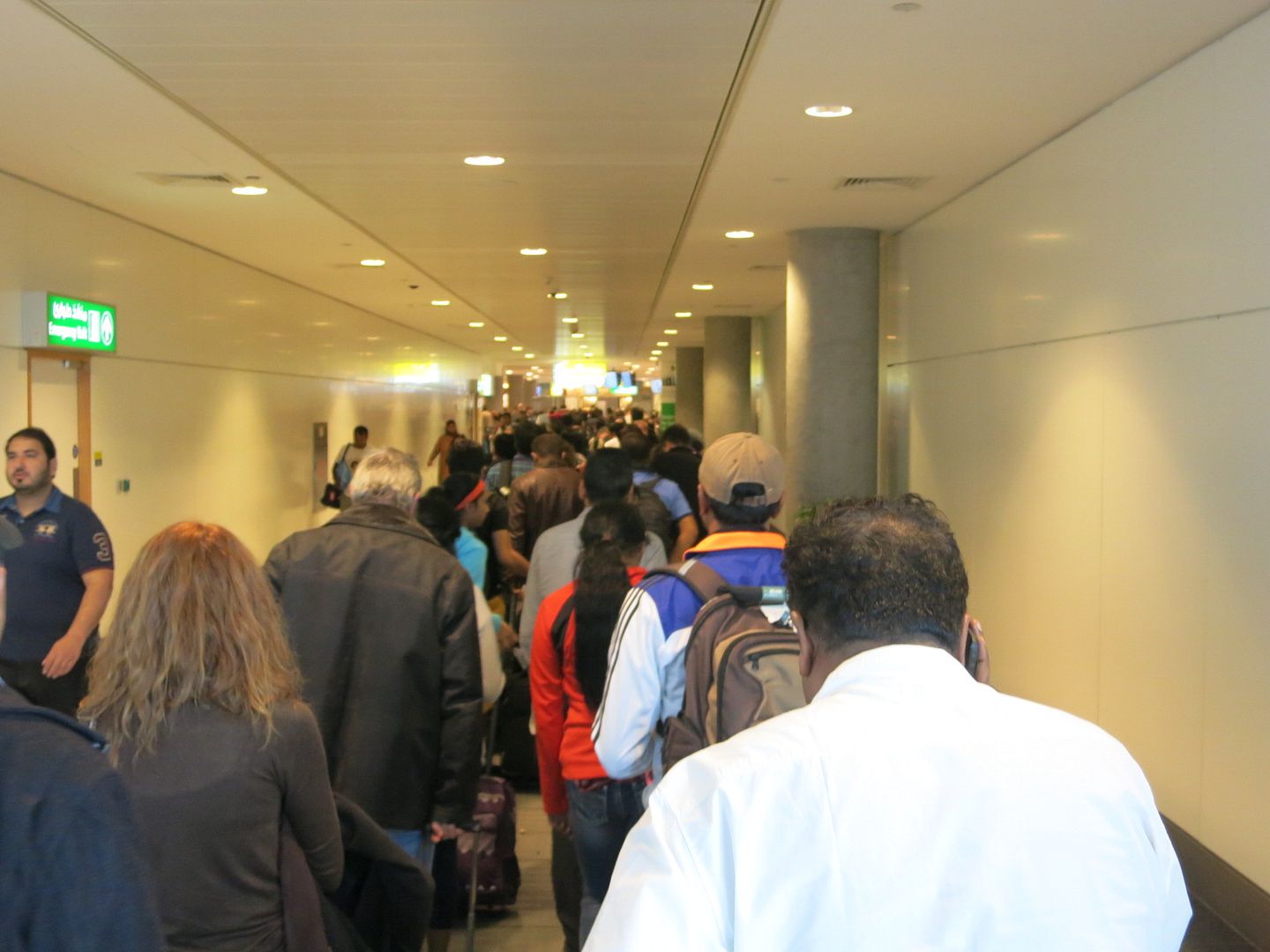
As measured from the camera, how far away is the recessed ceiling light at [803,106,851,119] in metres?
6.33

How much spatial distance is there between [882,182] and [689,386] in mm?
18218

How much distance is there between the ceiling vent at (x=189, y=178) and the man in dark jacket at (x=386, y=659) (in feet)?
17.5

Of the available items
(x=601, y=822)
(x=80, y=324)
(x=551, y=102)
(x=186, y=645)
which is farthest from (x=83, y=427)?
(x=186, y=645)

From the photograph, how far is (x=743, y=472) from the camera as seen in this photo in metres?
3.27

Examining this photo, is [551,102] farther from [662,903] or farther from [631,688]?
[662,903]

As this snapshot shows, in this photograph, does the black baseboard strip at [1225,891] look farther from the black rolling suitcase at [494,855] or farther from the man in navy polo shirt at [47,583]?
the man in navy polo shirt at [47,583]

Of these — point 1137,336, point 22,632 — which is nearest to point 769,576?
point 1137,336

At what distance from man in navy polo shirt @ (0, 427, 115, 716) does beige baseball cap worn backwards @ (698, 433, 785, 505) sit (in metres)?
3.78

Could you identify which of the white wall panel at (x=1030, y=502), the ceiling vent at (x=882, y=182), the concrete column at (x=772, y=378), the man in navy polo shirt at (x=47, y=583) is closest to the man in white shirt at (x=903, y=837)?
the white wall panel at (x=1030, y=502)

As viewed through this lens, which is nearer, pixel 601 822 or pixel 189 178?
pixel 601 822

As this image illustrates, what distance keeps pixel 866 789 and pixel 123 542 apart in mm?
9779

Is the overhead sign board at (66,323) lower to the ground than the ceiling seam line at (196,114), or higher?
lower

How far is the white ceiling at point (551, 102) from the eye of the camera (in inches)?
195

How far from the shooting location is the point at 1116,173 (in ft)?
19.6
